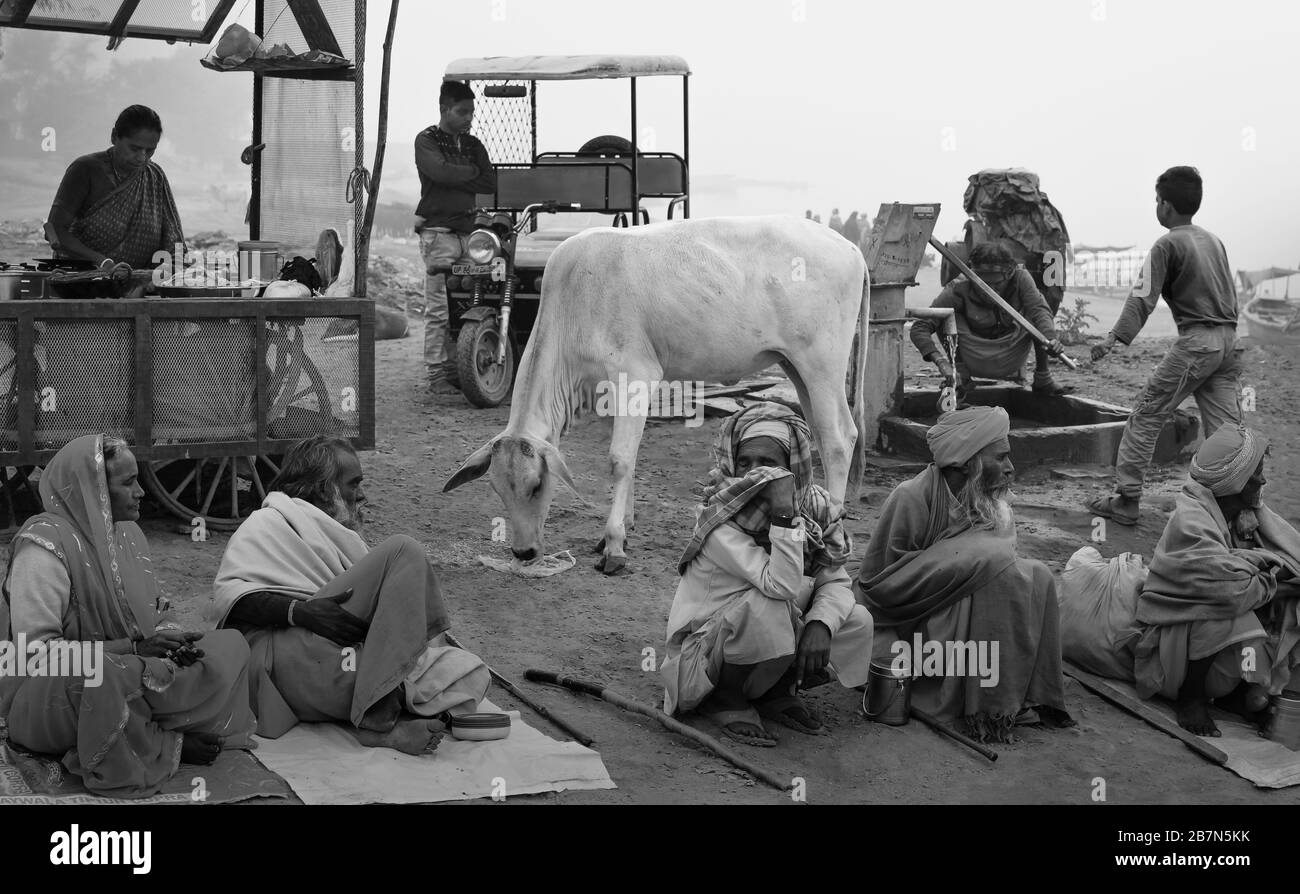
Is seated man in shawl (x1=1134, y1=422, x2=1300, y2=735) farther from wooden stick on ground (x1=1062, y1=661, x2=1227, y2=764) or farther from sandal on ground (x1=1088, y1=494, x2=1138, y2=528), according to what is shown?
sandal on ground (x1=1088, y1=494, x2=1138, y2=528)

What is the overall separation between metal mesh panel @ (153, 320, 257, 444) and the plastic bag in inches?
150

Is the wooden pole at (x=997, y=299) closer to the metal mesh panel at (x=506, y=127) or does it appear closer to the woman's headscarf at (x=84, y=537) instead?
the metal mesh panel at (x=506, y=127)

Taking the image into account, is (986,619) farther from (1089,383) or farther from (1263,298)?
(1263,298)

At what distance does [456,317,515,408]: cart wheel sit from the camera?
32.0 feet

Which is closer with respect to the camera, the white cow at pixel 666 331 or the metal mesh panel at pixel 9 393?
the metal mesh panel at pixel 9 393

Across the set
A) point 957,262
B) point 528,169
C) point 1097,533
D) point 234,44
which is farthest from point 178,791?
point 528,169

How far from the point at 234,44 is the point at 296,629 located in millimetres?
4115


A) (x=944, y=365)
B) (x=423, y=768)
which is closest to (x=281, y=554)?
(x=423, y=768)

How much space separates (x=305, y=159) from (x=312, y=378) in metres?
1.60

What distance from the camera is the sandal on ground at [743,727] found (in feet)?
15.8

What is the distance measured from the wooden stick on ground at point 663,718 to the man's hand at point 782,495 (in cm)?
81

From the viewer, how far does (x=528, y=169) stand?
10.7 meters

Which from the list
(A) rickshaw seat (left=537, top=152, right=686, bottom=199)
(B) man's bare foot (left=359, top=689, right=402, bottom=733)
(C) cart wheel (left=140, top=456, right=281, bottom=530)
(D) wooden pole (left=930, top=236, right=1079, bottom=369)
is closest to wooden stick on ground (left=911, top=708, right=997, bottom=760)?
(B) man's bare foot (left=359, top=689, right=402, bottom=733)

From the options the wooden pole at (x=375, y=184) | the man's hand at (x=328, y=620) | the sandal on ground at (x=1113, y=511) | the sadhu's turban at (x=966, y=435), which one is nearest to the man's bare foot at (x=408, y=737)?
the man's hand at (x=328, y=620)
